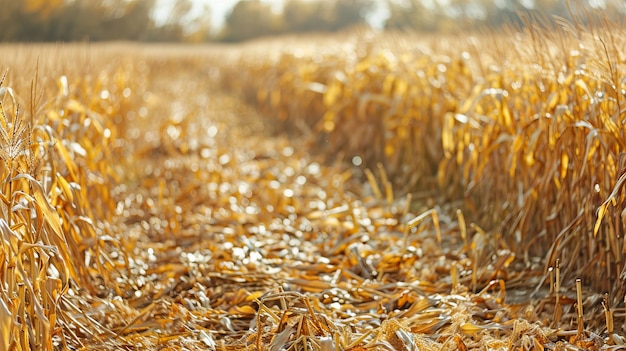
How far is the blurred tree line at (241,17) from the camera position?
13.8 ft

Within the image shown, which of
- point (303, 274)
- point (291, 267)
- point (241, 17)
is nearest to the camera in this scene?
point (303, 274)

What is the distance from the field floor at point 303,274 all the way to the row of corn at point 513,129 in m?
0.17

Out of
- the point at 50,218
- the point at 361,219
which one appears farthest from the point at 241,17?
the point at 50,218

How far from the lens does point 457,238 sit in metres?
3.03

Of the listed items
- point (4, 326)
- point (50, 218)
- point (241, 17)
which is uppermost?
point (50, 218)

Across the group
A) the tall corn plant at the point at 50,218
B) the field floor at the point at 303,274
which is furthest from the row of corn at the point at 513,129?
the tall corn plant at the point at 50,218

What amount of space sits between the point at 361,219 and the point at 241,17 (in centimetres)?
2107

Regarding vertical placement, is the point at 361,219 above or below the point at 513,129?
below

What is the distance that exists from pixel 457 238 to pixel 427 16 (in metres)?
16.0

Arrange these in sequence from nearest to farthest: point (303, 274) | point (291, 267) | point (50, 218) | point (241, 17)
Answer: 1. point (50, 218)
2. point (303, 274)
3. point (291, 267)
4. point (241, 17)

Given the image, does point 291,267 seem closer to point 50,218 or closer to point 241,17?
point 50,218

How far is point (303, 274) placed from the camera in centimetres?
260

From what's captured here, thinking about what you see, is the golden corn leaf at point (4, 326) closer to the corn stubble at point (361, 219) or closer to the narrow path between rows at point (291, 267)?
the corn stubble at point (361, 219)

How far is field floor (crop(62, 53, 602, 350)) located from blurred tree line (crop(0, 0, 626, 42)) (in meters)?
1.05
